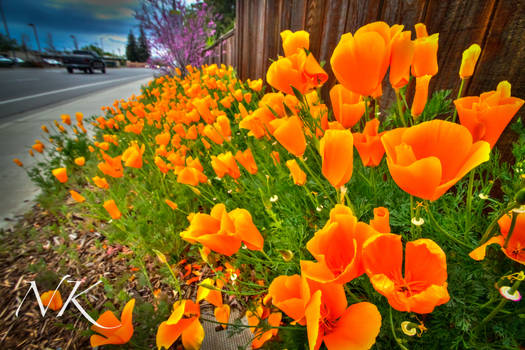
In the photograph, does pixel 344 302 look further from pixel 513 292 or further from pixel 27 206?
pixel 27 206

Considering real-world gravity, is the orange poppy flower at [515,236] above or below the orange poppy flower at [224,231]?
above

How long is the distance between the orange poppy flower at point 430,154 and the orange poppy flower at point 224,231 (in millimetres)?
380

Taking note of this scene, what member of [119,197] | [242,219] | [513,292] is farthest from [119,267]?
[513,292]

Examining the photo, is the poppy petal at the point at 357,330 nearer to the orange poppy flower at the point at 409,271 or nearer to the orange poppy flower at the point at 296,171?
the orange poppy flower at the point at 409,271

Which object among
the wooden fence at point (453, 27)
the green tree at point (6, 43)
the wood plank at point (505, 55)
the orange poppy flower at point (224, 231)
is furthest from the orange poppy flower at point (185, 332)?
the green tree at point (6, 43)

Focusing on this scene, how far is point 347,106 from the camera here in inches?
30.3

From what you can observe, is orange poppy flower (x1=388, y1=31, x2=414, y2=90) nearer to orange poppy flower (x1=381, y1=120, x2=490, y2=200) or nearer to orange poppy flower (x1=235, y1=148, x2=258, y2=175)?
orange poppy flower (x1=381, y1=120, x2=490, y2=200)

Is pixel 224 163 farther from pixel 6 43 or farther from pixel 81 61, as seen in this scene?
pixel 6 43

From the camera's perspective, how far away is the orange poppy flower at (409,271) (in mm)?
410

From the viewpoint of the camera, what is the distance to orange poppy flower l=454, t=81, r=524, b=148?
482 mm

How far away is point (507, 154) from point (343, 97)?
0.83 meters

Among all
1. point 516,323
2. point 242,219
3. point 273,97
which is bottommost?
point 516,323

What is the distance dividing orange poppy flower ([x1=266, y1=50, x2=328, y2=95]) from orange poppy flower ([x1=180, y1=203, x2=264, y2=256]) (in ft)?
1.41

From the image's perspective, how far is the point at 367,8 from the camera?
162 cm
